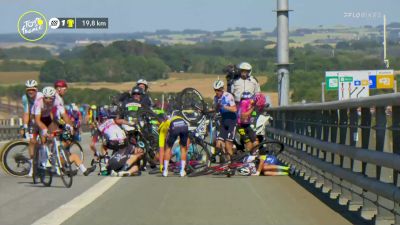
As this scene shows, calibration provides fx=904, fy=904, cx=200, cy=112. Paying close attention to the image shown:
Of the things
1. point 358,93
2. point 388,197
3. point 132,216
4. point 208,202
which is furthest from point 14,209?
point 358,93

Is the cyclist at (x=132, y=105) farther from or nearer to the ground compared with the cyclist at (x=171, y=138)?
farther from the ground

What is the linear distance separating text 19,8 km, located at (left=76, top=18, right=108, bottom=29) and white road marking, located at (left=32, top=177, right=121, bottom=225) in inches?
1553

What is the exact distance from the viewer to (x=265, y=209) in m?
11.3

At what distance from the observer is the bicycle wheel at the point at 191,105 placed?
1900 cm

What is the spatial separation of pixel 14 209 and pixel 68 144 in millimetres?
5437

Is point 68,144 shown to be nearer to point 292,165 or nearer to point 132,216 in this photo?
point 292,165

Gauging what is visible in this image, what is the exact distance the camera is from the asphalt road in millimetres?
10391

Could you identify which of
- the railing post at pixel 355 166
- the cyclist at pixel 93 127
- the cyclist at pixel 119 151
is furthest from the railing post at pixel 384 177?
the cyclist at pixel 93 127

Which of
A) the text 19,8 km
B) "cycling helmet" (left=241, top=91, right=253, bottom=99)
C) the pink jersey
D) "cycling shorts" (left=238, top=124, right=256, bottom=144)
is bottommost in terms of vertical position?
"cycling shorts" (left=238, top=124, right=256, bottom=144)

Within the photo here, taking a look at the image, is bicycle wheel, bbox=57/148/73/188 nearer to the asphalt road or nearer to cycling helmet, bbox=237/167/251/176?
the asphalt road

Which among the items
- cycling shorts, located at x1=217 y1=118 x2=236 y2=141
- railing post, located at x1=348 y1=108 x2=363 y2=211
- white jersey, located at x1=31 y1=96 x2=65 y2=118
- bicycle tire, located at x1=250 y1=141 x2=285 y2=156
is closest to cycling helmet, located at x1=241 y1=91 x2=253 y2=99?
cycling shorts, located at x1=217 y1=118 x2=236 y2=141

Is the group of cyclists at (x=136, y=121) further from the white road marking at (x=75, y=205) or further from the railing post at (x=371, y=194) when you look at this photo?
the railing post at (x=371, y=194)

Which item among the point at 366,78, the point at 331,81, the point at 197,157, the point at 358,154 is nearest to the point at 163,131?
the point at 197,157

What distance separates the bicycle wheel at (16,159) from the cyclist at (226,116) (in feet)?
12.2
